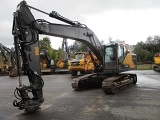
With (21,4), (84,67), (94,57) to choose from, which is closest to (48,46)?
(84,67)

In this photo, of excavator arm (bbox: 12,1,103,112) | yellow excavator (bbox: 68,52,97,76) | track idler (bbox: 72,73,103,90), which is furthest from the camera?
yellow excavator (bbox: 68,52,97,76)

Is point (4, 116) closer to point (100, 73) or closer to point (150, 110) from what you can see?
point (150, 110)

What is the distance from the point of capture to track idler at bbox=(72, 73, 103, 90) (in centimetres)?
1318

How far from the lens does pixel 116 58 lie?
42.9 feet

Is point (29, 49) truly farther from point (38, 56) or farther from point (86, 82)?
point (86, 82)

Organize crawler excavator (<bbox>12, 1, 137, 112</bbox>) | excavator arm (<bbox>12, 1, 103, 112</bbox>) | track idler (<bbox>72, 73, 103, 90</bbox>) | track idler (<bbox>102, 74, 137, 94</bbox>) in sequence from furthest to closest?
track idler (<bbox>72, 73, 103, 90</bbox>) → track idler (<bbox>102, 74, 137, 94</bbox>) → crawler excavator (<bbox>12, 1, 137, 112</bbox>) → excavator arm (<bbox>12, 1, 103, 112</bbox>)

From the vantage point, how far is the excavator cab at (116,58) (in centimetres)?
1307

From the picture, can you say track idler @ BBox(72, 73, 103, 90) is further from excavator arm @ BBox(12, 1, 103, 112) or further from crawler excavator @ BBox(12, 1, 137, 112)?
excavator arm @ BBox(12, 1, 103, 112)

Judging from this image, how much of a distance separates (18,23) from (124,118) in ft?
14.0

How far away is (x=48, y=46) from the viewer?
185ft

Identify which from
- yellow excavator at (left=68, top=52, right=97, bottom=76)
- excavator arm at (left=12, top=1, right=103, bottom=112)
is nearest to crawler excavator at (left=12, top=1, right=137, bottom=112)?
excavator arm at (left=12, top=1, right=103, bottom=112)

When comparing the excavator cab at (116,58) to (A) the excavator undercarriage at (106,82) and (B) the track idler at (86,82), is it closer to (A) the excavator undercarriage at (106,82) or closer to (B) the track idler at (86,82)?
(A) the excavator undercarriage at (106,82)

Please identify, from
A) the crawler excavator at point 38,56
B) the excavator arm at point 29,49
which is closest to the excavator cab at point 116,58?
the crawler excavator at point 38,56

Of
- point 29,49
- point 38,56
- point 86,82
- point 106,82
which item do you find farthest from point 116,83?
point 29,49
